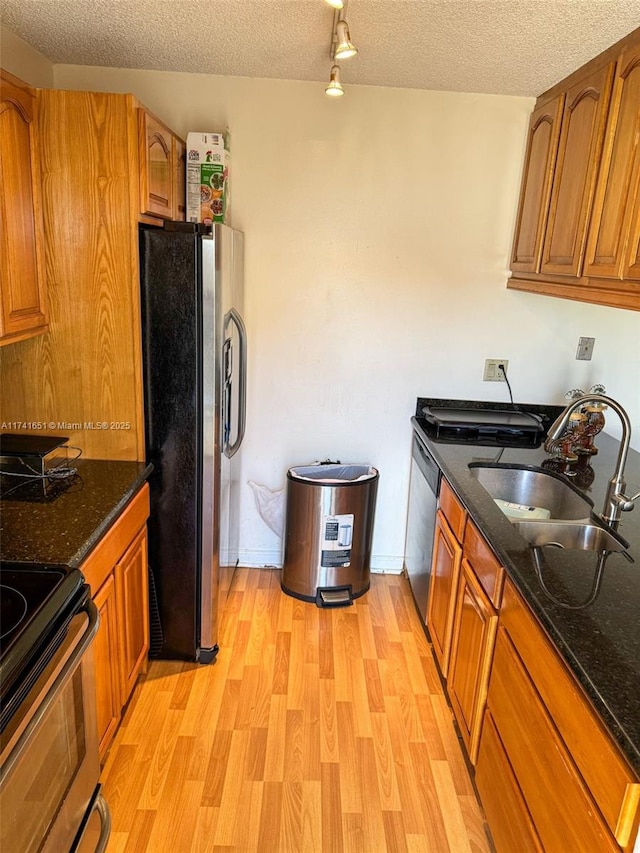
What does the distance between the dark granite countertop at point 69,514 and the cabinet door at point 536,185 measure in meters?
1.77

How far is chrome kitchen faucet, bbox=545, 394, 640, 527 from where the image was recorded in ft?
5.79

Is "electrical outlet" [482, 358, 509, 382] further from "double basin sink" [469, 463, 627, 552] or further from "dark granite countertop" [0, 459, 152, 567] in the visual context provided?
"dark granite countertop" [0, 459, 152, 567]

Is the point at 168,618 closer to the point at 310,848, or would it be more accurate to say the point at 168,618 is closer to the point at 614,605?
the point at 310,848

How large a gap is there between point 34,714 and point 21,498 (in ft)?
2.77

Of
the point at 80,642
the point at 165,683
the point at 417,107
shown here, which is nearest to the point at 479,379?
the point at 417,107

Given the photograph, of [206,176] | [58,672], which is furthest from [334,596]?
[206,176]

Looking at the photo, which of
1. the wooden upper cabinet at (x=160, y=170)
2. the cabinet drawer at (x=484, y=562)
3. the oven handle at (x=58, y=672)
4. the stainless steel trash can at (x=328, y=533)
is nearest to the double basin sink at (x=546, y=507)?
the cabinet drawer at (x=484, y=562)

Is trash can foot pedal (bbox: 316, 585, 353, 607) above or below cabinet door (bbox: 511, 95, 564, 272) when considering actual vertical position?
below

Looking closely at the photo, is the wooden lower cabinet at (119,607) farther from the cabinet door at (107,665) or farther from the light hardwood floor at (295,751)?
the light hardwood floor at (295,751)

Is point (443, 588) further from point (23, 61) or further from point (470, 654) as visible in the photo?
point (23, 61)

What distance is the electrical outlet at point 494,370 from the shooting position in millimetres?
2924

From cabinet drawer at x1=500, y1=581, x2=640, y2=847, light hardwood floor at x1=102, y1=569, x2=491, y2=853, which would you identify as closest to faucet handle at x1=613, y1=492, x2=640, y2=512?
cabinet drawer at x1=500, y1=581, x2=640, y2=847

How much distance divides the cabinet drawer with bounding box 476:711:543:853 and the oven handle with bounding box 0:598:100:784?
3.53ft

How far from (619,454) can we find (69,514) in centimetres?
165
